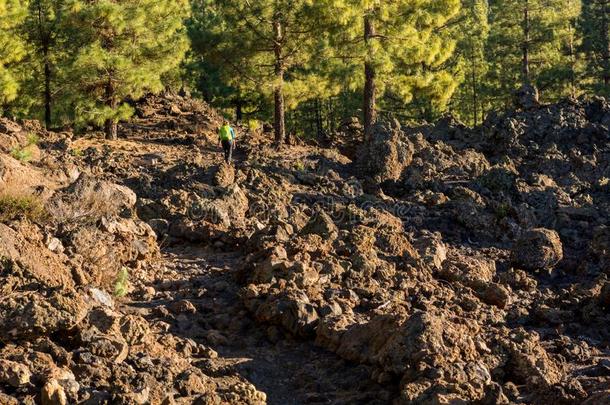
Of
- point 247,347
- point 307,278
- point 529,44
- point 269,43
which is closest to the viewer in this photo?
point 247,347

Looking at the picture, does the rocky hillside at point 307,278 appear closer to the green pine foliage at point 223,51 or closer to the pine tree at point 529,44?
the green pine foliage at point 223,51

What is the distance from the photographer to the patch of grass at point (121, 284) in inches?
360

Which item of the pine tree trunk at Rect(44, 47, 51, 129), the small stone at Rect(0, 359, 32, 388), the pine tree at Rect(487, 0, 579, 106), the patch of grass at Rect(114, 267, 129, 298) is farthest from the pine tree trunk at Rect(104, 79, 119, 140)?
the pine tree at Rect(487, 0, 579, 106)

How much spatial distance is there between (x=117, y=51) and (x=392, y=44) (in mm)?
7722

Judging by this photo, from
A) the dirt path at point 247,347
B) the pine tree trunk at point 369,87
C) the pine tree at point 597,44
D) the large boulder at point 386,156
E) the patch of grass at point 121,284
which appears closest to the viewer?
the dirt path at point 247,347

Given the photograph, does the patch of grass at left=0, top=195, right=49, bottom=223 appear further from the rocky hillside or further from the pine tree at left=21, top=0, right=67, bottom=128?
the pine tree at left=21, top=0, right=67, bottom=128

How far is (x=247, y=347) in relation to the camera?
27.6ft

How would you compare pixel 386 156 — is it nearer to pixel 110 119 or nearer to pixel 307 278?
pixel 307 278

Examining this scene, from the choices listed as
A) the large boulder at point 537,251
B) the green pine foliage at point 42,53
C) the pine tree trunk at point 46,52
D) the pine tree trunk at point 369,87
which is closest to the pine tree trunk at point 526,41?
the pine tree trunk at point 369,87

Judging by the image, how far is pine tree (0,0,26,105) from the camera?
20.0m

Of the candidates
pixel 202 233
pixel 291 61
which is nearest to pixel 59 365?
pixel 202 233

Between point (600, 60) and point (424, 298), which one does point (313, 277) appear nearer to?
point (424, 298)

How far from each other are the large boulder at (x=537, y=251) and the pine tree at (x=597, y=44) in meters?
24.6

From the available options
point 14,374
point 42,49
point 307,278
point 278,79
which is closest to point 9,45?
point 42,49
